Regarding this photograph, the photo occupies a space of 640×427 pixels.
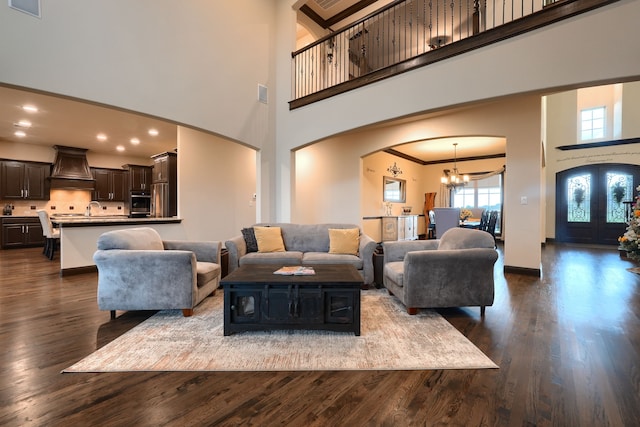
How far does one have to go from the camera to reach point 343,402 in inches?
66.2

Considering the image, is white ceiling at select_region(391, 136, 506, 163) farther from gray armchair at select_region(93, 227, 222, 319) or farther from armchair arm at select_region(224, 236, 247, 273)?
gray armchair at select_region(93, 227, 222, 319)

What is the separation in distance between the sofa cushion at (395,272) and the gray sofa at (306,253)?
0.37 metres

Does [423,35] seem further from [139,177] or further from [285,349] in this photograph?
[139,177]

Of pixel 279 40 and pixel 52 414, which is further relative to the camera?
pixel 279 40

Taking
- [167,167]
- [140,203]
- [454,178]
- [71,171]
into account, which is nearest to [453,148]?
[454,178]

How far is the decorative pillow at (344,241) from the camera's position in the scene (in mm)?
4320

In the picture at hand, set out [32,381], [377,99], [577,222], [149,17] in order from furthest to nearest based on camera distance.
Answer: [577,222]
[377,99]
[149,17]
[32,381]

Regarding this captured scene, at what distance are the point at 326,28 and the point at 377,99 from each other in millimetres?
3929

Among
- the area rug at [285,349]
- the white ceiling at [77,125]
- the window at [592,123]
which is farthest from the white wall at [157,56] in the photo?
the window at [592,123]

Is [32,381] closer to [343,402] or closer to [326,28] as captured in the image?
[343,402]

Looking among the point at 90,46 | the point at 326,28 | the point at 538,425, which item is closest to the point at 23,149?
the point at 90,46

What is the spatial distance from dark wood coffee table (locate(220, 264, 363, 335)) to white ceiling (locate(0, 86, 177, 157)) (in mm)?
3487

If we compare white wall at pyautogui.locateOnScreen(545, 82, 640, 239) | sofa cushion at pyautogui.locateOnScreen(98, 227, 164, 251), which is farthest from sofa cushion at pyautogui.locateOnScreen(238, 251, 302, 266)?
white wall at pyautogui.locateOnScreen(545, 82, 640, 239)

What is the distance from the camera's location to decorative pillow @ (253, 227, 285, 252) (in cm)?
438
